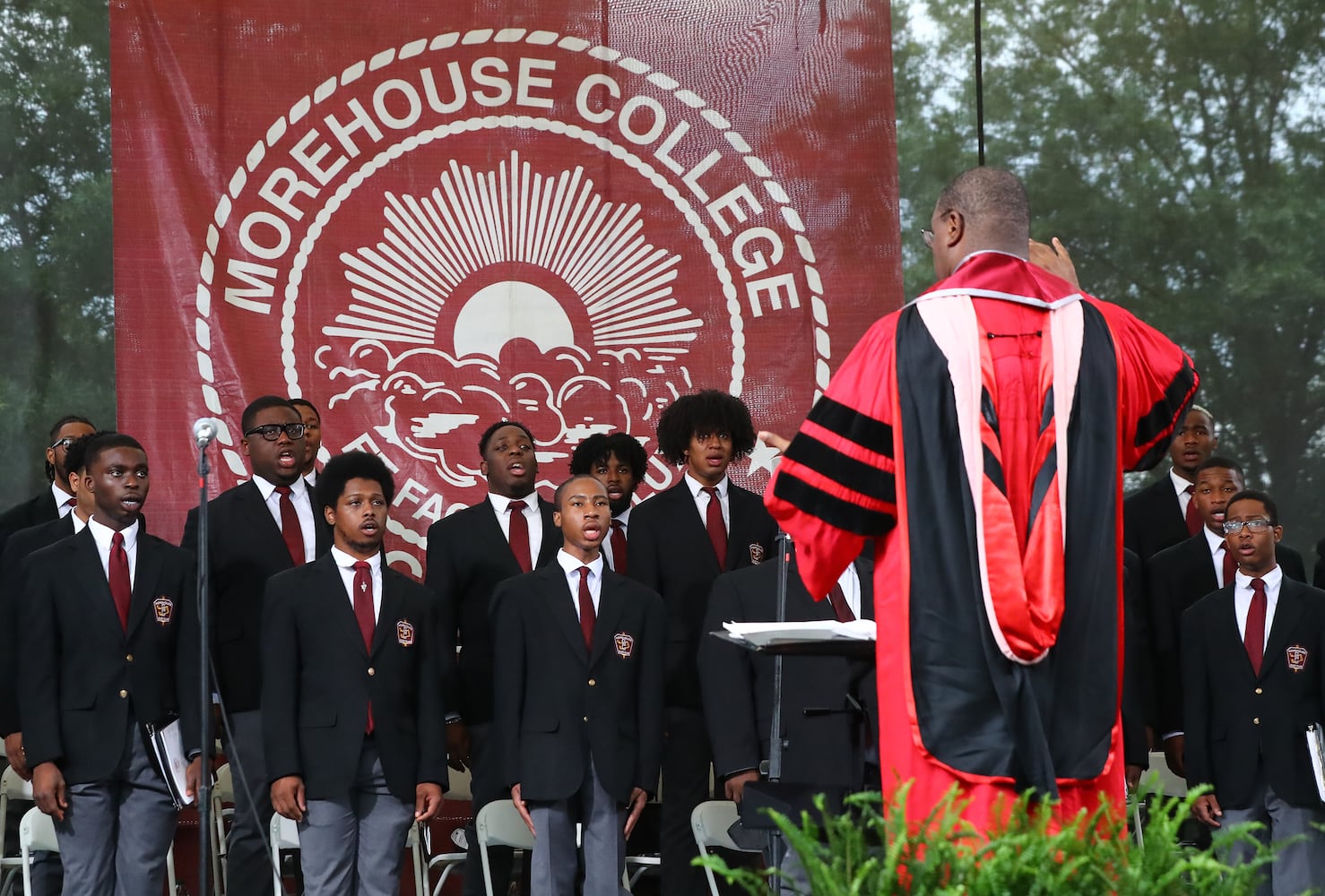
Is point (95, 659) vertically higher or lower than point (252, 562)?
lower

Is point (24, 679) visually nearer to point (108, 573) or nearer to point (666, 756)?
point (108, 573)

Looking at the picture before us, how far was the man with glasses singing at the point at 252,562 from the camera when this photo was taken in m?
5.74

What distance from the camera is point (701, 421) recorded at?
6.65 metres

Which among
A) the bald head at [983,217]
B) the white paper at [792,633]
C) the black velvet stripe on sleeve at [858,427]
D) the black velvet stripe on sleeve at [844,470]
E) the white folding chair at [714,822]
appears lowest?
the white folding chair at [714,822]

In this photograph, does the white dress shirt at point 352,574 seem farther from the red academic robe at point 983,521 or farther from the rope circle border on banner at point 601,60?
the red academic robe at point 983,521

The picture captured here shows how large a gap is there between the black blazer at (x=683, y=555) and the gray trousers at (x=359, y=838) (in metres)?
1.28

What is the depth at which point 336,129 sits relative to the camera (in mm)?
6977

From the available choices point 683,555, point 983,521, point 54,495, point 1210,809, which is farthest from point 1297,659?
point 54,495

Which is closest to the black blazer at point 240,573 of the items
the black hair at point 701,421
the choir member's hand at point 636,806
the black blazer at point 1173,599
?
the choir member's hand at point 636,806

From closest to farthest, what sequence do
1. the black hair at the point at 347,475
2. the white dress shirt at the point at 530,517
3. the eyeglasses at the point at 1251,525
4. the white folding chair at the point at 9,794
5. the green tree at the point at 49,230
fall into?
1. the black hair at the point at 347,475
2. the white folding chair at the point at 9,794
3. the eyeglasses at the point at 1251,525
4. the white dress shirt at the point at 530,517
5. the green tree at the point at 49,230

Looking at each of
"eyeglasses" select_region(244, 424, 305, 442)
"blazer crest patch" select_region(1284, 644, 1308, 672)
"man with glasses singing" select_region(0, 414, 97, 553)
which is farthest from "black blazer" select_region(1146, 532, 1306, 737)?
"man with glasses singing" select_region(0, 414, 97, 553)

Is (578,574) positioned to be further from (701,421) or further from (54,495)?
(54,495)

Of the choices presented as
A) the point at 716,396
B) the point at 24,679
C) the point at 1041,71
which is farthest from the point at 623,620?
the point at 1041,71

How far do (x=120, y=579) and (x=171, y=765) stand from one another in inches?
25.6
